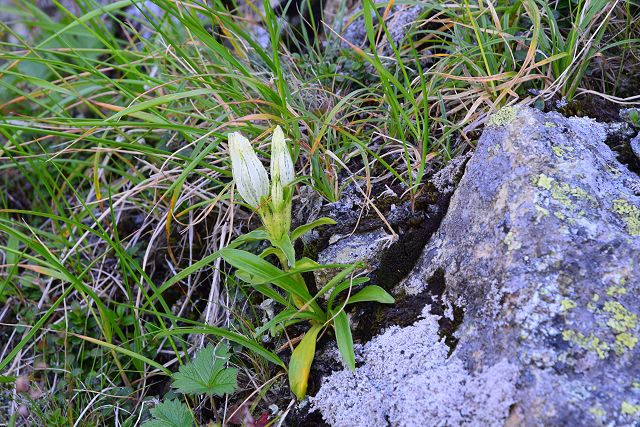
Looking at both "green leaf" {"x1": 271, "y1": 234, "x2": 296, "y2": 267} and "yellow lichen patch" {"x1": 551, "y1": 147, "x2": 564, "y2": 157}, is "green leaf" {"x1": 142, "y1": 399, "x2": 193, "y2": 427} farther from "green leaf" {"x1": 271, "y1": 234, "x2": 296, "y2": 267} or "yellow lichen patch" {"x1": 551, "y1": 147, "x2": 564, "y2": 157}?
"yellow lichen patch" {"x1": 551, "y1": 147, "x2": 564, "y2": 157}

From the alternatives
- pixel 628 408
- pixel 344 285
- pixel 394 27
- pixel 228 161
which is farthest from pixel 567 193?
pixel 394 27

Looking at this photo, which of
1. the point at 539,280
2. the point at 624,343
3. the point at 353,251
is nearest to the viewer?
the point at 624,343

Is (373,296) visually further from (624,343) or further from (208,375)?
(624,343)

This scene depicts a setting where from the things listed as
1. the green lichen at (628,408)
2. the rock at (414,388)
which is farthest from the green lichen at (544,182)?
the green lichen at (628,408)

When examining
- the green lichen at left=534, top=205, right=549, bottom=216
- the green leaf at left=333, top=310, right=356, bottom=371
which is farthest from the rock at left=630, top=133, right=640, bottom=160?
the green leaf at left=333, top=310, right=356, bottom=371

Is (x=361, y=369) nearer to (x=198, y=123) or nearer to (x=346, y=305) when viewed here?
(x=346, y=305)

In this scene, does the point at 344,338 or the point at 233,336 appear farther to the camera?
the point at 233,336

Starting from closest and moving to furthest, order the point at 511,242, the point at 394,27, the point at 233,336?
the point at 511,242 < the point at 233,336 < the point at 394,27

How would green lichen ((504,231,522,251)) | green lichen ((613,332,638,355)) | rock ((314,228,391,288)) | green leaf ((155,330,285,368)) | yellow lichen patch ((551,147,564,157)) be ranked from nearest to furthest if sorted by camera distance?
1. green lichen ((613,332,638,355))
2. green lichen ((504,231,522,251))
3. yellow lichen patch ((551,147,564,157))
4. green leaf ((155,330,285,368))
5. rock ((314,228,391,288))
